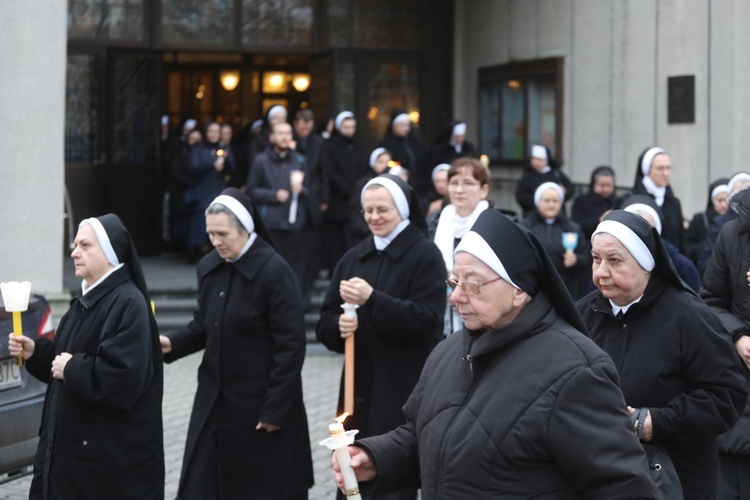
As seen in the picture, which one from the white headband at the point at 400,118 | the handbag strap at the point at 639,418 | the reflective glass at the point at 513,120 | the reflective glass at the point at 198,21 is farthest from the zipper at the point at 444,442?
the reflective glass at the point at 198,21

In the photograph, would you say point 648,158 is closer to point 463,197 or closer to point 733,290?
point 463,197

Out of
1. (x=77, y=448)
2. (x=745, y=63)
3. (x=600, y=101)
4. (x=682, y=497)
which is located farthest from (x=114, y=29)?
(x=682, y=497)

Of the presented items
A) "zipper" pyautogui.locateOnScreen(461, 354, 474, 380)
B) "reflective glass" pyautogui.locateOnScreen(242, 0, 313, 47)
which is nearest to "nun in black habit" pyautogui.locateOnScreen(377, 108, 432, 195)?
"reflective glass" pyautogui.locateOnScreen(242, 0, 313, 47)

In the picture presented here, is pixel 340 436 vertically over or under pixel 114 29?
under

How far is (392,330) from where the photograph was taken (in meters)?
6.68

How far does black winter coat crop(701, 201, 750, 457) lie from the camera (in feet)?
20.4

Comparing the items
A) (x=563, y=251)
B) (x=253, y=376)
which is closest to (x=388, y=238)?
(x=253, y=376)

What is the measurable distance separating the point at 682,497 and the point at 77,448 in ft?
8.84

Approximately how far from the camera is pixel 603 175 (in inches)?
532

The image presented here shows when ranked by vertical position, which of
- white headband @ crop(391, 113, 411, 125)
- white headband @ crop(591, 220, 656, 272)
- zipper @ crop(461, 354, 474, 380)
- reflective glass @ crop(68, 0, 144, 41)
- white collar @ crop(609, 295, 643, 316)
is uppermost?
reflective glass @ crop(68, 0, 144, 41)

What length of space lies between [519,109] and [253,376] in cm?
1116

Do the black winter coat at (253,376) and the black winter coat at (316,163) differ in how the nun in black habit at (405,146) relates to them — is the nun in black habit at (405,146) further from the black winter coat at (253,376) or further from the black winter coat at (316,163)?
the black winter coat at (253,376)

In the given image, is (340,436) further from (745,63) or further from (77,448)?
(745,63)

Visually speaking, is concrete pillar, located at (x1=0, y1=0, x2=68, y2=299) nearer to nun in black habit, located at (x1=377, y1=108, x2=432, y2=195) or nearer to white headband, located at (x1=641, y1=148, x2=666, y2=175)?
nun in black habit, located at (x1=377, y1=108, x2=432, y2=195)
